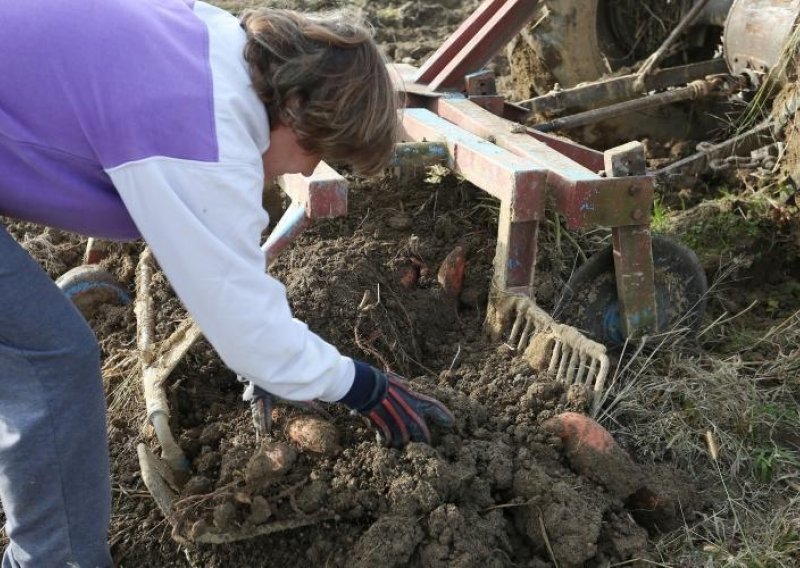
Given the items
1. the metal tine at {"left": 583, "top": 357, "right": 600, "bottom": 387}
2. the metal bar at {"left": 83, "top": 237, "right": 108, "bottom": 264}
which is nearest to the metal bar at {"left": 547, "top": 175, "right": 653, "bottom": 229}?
the metal tine at {"left": 583, "top": 357, "right": 600, "bottom": 387}

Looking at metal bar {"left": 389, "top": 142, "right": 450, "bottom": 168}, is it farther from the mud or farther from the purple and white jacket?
Result: the purple and white jacket

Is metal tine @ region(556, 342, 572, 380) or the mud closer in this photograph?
the mud

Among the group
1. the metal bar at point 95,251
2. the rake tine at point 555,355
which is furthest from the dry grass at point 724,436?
the metal bar at point 95,251

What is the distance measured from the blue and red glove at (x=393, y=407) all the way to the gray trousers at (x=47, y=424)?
23.6 inches

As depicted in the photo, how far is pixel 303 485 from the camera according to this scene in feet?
7.84

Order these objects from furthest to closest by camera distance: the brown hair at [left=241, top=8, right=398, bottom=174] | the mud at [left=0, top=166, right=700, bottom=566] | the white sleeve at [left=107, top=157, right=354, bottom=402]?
1. the mud at [left=0, top=166, right=700, bottom=566]
2. the brown hair at [left=241, top=8, right=398, bottom=174]
3. the white sleeve at [left=107, top=157, right=354, bottom=402]

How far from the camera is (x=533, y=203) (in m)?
2.98

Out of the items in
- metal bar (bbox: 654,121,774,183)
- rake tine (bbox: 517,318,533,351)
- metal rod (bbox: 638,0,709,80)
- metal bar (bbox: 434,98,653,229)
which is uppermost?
metal rod (bbox: 638,0,709,80)

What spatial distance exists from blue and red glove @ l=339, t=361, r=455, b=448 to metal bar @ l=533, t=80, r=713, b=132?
1756 millimetres

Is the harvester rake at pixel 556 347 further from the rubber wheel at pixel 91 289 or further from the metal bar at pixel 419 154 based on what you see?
the rubber wheel at pixel 91 289

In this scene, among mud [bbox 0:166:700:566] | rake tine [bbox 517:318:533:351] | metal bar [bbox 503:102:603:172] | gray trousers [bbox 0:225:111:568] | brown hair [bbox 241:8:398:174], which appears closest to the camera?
brown hair [bbox 241:8:398:174]

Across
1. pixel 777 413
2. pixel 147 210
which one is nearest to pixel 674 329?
pixel 777 413

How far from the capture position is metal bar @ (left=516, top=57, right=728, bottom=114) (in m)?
4.12

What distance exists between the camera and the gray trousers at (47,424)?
1957 millimetres
